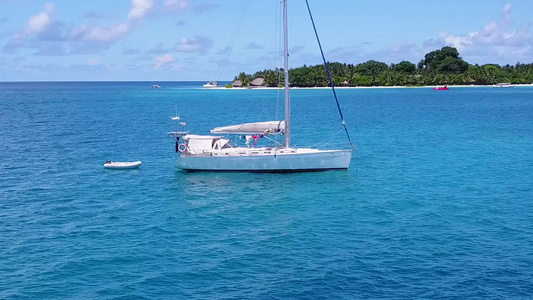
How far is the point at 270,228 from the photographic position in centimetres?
3500

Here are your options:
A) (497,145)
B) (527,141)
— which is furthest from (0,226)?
(527,141)

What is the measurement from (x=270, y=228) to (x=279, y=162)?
1595 cm

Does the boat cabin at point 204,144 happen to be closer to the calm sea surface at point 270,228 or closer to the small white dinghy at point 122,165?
the calm sea surface at point 270,228

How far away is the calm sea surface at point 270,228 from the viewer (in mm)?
25984

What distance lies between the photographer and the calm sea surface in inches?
1023

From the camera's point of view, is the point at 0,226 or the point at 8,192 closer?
the point at 0,226

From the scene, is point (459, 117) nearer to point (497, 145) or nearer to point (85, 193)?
point (497, 145)

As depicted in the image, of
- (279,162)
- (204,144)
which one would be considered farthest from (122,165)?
(279,162)

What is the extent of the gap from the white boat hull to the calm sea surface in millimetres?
840

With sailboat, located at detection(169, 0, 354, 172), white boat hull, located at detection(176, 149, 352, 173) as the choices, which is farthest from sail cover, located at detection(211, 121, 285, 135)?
white boat hull, located at detection(176, 149, 352, 173)

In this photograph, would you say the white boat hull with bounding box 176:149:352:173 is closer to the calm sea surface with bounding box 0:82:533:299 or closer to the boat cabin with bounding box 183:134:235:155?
the calm sea surface with bounding box 0:82:533:299

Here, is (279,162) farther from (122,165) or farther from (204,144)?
(122,165)

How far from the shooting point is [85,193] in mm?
44781

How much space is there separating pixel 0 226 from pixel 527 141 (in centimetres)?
6335
